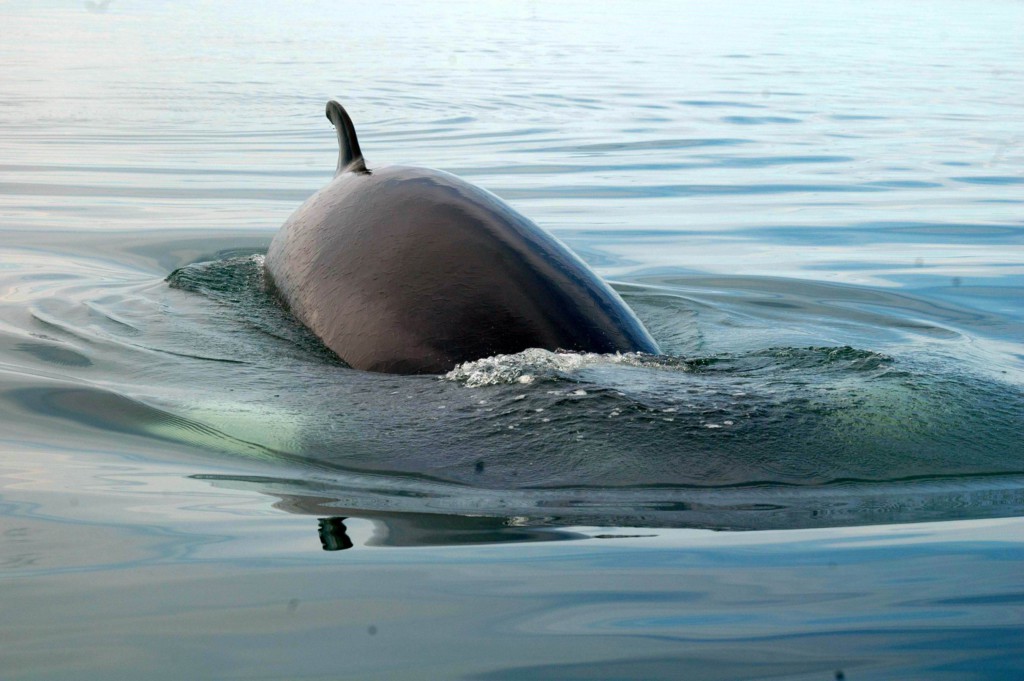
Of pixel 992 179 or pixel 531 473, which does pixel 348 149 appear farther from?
pixel 992 179

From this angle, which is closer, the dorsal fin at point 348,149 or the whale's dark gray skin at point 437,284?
the whale's dark gray skin at point 437,284

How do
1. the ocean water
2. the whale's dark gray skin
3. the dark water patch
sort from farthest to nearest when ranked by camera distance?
the dark water patch
the whale's dark gray skin
the ocean water

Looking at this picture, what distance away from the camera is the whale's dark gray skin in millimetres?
5422

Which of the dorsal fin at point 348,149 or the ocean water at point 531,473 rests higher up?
the dorsal fin at point 348,149

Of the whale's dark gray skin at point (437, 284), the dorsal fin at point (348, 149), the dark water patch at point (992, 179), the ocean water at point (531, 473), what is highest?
the dorsal fin at point (348, 149)

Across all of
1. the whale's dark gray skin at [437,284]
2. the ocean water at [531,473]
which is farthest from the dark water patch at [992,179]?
the whale's dark gray skin at [437,284]

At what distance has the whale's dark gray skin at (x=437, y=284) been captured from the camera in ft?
17.8

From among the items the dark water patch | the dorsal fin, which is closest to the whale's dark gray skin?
the dorsal fin

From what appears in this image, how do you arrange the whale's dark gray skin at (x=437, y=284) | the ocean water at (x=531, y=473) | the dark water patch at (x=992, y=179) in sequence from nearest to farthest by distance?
the ocean water at (x=531, y=473)
the whale's dark gray skin at (x=437, y=284)
the dark water patch at (x=992, y=179)

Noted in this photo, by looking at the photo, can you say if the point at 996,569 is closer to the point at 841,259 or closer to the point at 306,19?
the point at 841,259

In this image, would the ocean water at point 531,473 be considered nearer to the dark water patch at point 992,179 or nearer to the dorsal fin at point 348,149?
the dorsal fin at point 348,149

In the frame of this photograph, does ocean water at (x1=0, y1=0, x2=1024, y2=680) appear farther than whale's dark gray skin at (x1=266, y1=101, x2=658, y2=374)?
No

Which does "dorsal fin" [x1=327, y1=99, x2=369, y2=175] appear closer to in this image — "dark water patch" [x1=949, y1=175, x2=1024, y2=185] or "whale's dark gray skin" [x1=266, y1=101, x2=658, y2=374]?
"whale's dark gray skin" [x1=266, y1=101, x2=658, y2=374]

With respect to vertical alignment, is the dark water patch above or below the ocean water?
below
